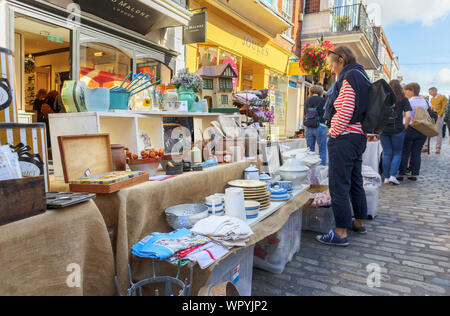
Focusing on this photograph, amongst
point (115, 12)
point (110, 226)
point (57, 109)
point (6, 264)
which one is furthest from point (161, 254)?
point (57, 109)

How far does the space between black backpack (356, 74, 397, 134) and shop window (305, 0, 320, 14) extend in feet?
35.5

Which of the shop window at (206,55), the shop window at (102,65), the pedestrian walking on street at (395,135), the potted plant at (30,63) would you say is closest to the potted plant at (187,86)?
the shop window at (102,65)

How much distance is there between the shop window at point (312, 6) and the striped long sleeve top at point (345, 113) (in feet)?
36.1

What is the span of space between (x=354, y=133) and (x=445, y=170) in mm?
7312

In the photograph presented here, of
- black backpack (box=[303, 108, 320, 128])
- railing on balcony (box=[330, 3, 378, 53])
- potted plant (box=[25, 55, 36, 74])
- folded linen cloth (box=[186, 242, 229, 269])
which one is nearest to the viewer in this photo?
folded linen cloth (box=[186, 242, 229, 269])

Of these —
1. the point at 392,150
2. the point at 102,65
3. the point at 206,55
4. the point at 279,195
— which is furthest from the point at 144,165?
the point at 392,150

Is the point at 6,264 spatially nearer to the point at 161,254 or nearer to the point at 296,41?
the point at 161,254

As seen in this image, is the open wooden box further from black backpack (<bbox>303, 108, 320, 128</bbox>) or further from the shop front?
black backpack (<bbox>303, 108, 320, 128</bbox>)

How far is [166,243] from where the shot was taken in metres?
1.72

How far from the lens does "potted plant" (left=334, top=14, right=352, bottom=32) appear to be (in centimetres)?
1263

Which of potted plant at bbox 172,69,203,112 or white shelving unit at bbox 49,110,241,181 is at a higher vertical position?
potted plant at bbox 172,69,203,112

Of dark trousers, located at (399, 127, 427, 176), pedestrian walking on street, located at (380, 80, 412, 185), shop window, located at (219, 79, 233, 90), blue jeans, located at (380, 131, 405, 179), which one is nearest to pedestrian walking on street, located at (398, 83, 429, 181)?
dark trousers, located at (399, 127, 427, 176)

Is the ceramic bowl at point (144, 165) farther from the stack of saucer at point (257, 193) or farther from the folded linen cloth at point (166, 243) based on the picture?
the stack of saucer at point (257, 193)

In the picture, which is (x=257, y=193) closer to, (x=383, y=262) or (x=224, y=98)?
(x=383, y=262)
